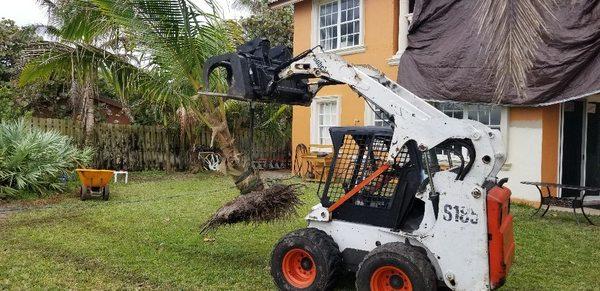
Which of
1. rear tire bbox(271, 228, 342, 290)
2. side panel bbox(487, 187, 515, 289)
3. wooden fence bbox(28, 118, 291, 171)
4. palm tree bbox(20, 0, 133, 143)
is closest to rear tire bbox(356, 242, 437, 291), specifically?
rear tire bbox(271, 228, 342, 290)

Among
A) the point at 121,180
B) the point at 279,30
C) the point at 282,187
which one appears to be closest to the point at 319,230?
the point at 282,187

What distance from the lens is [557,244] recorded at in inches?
291

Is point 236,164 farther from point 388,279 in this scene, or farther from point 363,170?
point 388,279

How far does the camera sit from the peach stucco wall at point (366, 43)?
43.3 feet

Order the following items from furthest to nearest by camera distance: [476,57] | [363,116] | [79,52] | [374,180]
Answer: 1. [363,116]
2. [476,57]
3. [79,52]
4. [374,180]

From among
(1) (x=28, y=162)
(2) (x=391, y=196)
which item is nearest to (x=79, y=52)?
(1) (x=28, y=162)

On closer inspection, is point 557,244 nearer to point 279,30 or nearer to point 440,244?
point 440,244

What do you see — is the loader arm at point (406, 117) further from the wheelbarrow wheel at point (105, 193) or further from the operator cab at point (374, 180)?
the wheelbarrow wheel at point (105, 193)

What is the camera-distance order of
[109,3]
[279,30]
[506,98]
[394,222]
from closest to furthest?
1. [394,222]
2. [109,3]
3. [506,98]
4. [279,30]

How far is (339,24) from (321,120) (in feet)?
9.44

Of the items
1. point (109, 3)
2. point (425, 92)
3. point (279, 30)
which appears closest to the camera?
point (109, 3)

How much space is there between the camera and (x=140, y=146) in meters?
17.4

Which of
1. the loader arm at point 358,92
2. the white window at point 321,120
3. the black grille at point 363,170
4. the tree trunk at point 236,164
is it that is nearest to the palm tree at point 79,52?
the tree trunk at point 236,164

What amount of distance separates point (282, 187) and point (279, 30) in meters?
18.8
